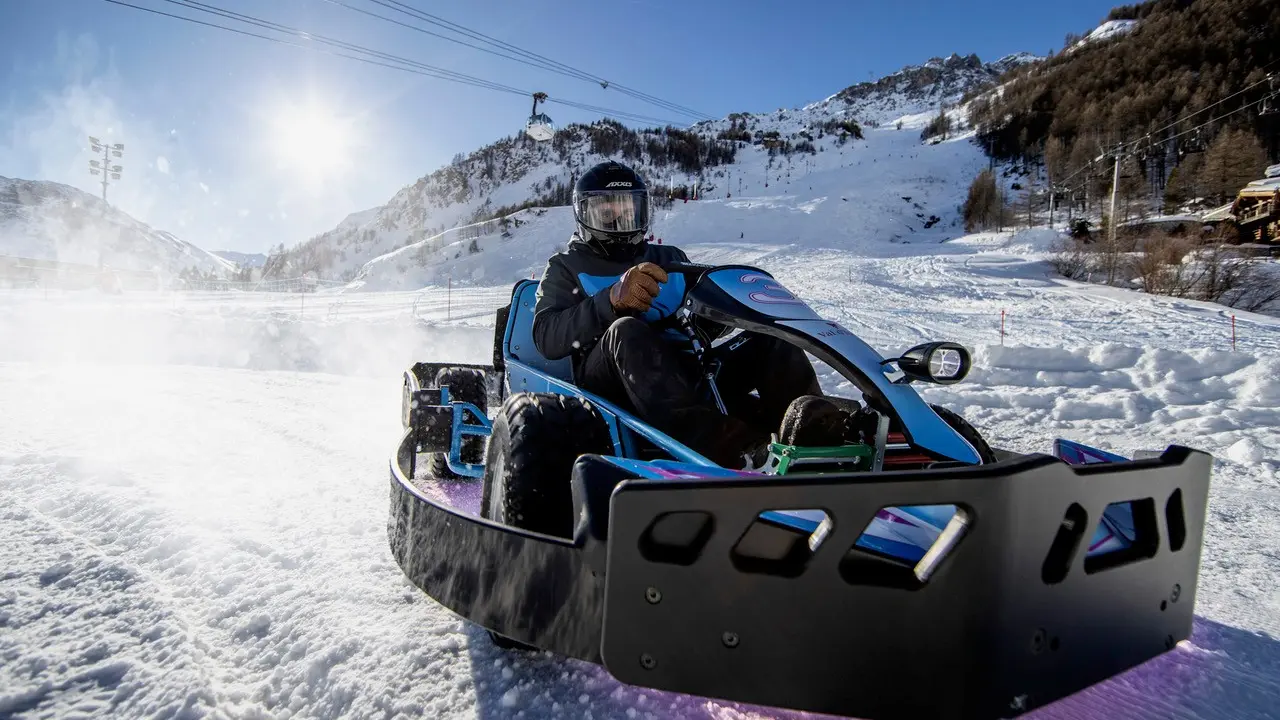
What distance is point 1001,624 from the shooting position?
117cm

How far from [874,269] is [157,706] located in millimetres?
27289

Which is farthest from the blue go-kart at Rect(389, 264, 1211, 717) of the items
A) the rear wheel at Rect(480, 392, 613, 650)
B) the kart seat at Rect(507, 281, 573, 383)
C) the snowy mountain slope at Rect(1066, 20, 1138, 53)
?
the snowy mountain slope at Rect(1066, 20, 1138, 53)

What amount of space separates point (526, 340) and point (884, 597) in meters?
2.72

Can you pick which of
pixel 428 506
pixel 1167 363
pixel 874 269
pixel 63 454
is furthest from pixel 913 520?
pixel 874 269

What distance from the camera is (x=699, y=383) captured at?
245 centimetres

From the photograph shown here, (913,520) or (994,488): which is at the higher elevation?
(994,488)

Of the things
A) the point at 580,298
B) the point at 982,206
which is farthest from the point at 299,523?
the point at 982,206

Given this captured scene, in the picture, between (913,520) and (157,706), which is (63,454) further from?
(913,520)

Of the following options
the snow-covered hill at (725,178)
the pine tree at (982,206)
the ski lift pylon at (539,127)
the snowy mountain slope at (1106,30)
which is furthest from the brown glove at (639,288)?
the snowy mountain slope at (1106,30)

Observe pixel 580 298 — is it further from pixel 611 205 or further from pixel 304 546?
pixel 304 546

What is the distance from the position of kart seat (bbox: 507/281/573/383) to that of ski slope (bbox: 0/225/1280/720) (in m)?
1.05

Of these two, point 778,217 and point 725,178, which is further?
point 725,178

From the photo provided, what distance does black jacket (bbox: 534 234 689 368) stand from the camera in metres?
2.80

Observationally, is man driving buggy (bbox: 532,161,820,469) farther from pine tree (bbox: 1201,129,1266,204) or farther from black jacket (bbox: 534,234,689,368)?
pine tree (bbox: 1201,129,1266,204)
